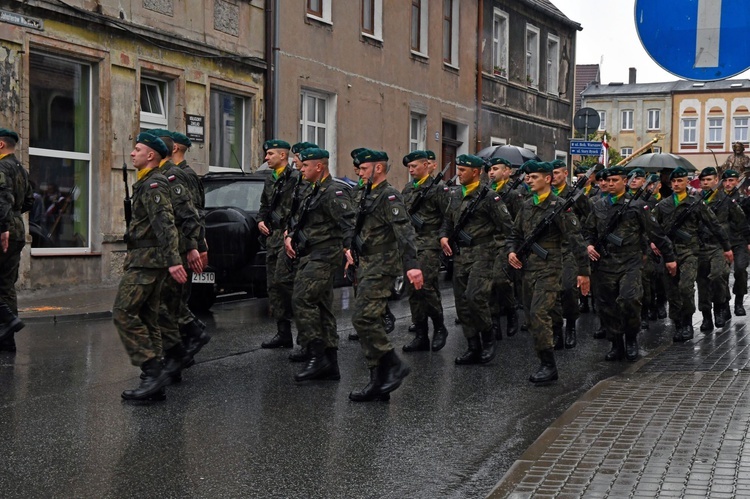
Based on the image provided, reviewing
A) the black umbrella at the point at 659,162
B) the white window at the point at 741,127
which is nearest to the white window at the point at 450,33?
the black umbrella at the point at 659,162

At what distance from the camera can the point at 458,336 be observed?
1253 cm

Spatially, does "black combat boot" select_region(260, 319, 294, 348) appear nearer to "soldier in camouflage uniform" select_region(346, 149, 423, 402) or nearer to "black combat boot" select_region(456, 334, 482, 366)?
"black combat boot" select_region(456, 334, 482, 366)

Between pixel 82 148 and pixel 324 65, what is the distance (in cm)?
744

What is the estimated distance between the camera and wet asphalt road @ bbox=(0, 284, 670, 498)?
5949 millimetres

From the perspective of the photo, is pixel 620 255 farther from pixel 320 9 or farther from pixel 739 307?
pixel 320 9

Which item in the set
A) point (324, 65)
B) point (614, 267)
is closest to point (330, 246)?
point (614, 267)

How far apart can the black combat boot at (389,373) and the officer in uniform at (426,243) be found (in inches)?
110

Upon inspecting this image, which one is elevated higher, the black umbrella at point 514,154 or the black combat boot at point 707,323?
the black umbrella at point 514,154

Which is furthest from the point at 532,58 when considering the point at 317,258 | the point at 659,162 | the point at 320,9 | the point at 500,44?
the point at 317,258

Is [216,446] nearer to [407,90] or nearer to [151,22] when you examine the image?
[151,22]

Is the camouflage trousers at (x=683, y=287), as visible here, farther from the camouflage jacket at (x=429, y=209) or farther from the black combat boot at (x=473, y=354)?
the black combat boot at (x=473, y=354)

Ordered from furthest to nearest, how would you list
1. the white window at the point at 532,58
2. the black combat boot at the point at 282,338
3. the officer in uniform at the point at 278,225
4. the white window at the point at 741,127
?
the white window at the point at 741,127
the white window at the point at 532,58
the black combat boot at the point at 282,338
the officer in uniform at the point at 278,225

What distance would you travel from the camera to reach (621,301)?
10789 mm

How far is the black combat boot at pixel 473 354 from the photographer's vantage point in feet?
34.1
